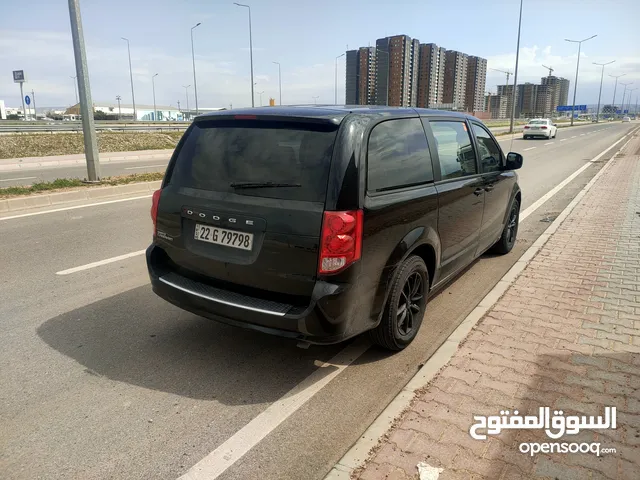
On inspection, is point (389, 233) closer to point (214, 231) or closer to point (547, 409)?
point (214, 231)

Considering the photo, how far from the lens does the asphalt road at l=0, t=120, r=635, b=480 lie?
2592mm

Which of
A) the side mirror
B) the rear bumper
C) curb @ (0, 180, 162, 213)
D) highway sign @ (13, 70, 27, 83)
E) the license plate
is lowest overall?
curb @ (0, 180, 162, 213)

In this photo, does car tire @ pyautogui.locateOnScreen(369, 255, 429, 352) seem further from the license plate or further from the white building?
the white building

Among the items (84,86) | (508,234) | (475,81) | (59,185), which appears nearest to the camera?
(508,234)

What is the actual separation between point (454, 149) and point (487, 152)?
1.04 metres

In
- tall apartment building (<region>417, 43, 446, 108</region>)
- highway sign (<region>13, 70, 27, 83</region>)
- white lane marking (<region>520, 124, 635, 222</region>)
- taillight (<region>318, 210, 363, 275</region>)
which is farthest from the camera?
tall apartment building (<region>417, 43, 446, 108</region>)

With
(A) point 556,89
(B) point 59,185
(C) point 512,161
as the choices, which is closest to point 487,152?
(C) point 512,161

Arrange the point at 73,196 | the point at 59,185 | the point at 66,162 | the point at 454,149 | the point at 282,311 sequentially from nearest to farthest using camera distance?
the point at 282,311 → the point at 454,149 → the point at 73,196 → the point at 59,185 → the point at 66,162

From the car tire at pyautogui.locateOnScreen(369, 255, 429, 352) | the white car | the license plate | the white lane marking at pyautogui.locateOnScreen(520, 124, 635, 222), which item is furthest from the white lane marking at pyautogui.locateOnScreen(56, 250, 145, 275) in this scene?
the white car

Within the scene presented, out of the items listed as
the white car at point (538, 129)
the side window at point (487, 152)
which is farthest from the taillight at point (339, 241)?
the white car at point (538, 129)

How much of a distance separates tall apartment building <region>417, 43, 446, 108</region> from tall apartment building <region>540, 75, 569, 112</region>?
2447 inches

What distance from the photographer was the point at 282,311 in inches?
122

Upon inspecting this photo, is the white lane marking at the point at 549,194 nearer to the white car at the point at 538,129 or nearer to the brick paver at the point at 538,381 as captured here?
the brick paver at the point at 538,381

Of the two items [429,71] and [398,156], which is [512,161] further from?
[429,71]
